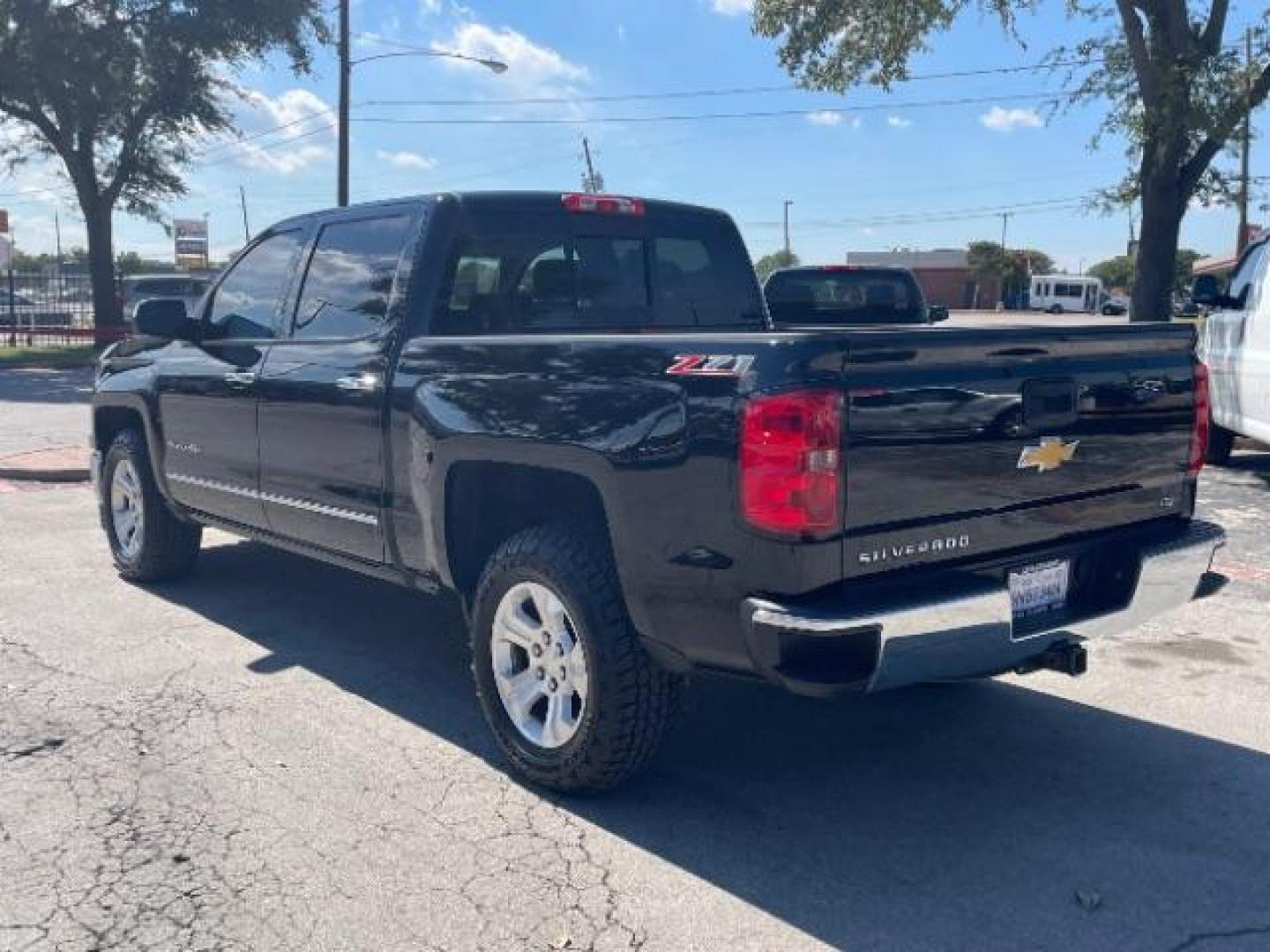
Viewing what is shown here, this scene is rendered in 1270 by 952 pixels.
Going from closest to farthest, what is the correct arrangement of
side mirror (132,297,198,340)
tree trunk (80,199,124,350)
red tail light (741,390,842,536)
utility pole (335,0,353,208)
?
red tail light (741,390,842,536) < side mirror (132,297,198,340) < utility pole (335,0,353,208) < tree trunk (80,199,124,350)

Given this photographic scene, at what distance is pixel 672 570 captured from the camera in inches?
136

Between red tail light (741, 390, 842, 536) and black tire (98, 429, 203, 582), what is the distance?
4.28 metres

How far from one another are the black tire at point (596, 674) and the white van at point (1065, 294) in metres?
74.4

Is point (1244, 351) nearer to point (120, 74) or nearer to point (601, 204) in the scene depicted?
point (601, 204)

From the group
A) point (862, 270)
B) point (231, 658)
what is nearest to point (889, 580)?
point (231, 658)

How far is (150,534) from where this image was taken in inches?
258

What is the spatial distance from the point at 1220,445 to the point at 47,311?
31138mm

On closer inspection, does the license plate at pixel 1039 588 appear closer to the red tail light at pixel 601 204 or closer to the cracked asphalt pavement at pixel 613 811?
the cracked asphalt pavement at pixel 613 811

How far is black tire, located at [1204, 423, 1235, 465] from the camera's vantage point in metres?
10.9

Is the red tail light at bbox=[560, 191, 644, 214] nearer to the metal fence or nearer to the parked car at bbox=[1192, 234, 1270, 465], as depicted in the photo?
the parked car at bbox=[1192, 234, 1270, 465]

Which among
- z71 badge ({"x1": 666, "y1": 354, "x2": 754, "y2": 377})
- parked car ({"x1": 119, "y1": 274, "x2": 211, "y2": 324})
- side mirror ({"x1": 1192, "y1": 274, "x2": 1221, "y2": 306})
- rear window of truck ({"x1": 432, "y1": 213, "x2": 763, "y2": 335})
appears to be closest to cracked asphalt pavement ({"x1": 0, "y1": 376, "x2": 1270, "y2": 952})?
z71 badge ({"x1": 666, "y1": 354, "x2": 754, "y2": 377})

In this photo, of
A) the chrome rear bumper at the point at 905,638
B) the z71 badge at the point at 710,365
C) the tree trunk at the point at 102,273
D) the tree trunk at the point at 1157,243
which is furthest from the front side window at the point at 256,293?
the tree trunk at the point at 102,273

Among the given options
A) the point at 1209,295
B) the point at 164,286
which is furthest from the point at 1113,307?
the point at 1209,295

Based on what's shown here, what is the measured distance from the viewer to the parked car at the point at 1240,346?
9398 millimetres
